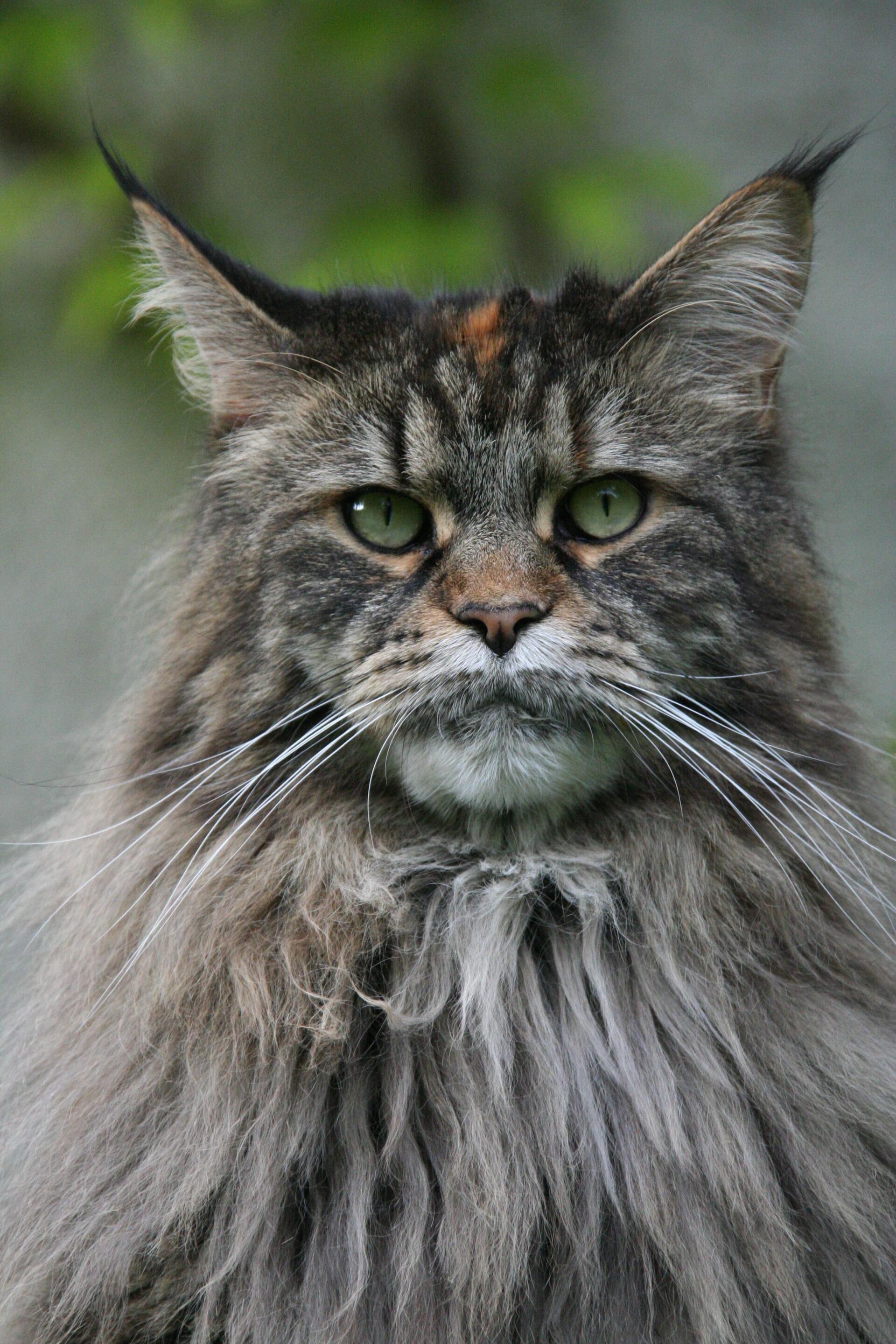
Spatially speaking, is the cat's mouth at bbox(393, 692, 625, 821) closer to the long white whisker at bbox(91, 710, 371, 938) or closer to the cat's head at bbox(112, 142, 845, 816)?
the cat's head at bbox(112, 142, 845, 816)

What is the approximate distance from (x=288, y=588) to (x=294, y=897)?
43 cm

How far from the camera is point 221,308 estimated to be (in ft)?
5.98

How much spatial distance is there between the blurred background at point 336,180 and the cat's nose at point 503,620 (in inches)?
86.0

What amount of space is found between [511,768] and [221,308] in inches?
31.8

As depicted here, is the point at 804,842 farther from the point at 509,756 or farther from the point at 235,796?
the point at 235,796

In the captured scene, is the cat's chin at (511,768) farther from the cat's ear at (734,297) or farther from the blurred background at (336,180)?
the blurred background at (336,180)

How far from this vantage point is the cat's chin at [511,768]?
1570mm

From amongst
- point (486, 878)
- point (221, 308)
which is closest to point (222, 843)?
point (486, 878)

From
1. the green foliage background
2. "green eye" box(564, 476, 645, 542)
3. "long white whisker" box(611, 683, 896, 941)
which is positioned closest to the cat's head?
"green eye" box(564, 476, 645, 542)

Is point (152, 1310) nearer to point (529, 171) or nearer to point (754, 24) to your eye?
point (529, 171)

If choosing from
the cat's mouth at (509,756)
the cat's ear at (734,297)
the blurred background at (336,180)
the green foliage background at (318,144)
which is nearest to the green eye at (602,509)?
the cat's ear at (734,297)

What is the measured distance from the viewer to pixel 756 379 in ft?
6.10

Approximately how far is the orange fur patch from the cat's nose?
0.39 meters

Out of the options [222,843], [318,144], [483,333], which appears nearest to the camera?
[222,843]
